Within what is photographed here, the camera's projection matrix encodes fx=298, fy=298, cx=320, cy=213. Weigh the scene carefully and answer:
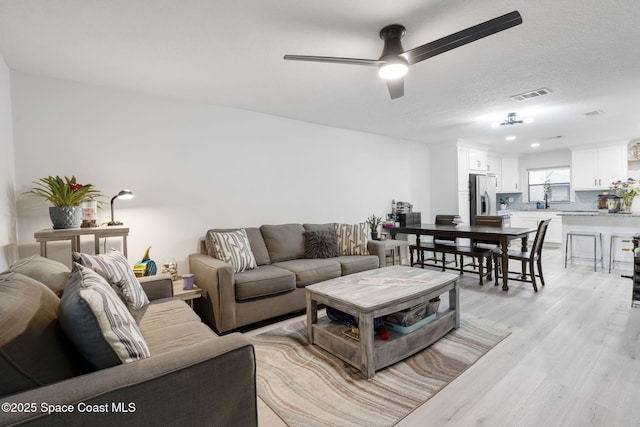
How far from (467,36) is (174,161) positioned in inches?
119

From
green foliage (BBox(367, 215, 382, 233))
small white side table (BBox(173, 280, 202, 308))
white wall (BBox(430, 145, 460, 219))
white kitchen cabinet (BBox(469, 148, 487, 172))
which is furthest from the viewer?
white kitchen cabinet (BBox(469, 148, 487, 172))

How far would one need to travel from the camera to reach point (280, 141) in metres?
4.19

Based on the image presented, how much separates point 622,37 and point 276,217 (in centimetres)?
371

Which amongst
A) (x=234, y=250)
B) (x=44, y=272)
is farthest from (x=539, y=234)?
(x=44, y=272)

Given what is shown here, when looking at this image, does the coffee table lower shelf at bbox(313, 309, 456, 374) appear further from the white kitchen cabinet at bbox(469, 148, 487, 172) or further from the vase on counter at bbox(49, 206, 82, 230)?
the white kitchen cabinet at bbox(469, 148, 487, 172)

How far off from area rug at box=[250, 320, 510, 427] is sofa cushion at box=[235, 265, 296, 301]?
0.42 meters

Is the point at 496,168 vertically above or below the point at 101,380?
above

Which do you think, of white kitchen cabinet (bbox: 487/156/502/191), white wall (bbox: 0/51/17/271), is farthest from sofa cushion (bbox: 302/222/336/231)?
white kitchen cabinet (bbox: 487/156/502/191)

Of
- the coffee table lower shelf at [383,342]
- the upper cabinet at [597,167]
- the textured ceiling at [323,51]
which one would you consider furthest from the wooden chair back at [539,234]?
the upper cabinet at [597,167]

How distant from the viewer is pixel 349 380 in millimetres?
2008

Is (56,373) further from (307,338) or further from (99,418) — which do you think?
(307,338)

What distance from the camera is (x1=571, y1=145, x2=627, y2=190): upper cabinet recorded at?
6.19 meters

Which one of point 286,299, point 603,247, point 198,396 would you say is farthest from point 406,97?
point 603,247

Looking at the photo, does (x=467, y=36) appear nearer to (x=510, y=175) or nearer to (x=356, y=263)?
(x=356, y=263)
